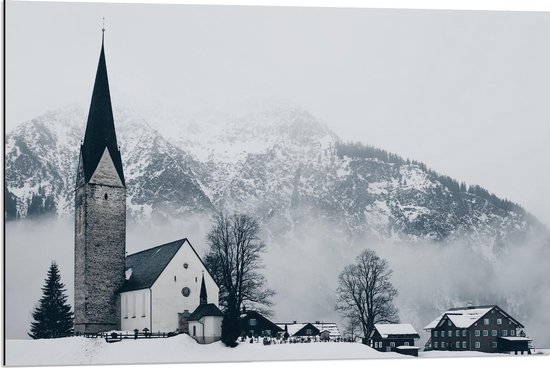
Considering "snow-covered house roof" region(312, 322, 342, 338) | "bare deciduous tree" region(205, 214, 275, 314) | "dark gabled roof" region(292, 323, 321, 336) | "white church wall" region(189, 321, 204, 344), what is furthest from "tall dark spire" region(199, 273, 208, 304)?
"snow-covered house roof" region(312, 322, 342, 338)

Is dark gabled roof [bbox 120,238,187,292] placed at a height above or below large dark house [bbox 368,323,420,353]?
above

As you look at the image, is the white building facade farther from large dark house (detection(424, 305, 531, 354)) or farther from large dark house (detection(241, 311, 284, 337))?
large dark house (detection(424, 305, 531, 354))

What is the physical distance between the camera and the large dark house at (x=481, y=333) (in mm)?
29859

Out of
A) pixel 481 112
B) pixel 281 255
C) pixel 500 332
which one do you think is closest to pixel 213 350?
pixel 281 255

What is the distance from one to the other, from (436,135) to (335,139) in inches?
118

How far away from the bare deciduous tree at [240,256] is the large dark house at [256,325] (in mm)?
287

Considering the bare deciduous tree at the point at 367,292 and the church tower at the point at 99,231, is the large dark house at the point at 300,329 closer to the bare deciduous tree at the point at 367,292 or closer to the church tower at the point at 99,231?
the bare deciduous tree at the point at 367,292

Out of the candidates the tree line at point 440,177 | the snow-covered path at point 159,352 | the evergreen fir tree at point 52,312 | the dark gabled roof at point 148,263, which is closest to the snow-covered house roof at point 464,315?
the snow-covered path at point 159,352

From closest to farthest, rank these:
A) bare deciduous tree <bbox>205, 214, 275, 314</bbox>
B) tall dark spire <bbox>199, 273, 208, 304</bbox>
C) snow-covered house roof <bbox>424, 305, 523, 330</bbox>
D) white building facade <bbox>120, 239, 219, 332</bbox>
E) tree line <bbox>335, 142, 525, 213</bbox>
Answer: bare deciduous tree <bbox>205, 214, 275, 314</bbox>, snow-covered house roof <bbox>424, 305, 523, 330</bbox>, white building facade <bbox>120, 239, 219, 332</bbox>, tree line <bbox>335, 142, 525, 213</bbox>, tall dark spire <bbox>199, 273, 208, 304</bbox>

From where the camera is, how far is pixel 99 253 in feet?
101

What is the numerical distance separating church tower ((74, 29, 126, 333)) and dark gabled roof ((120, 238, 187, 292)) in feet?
1.23

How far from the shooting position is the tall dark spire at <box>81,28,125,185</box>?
93.5 feet

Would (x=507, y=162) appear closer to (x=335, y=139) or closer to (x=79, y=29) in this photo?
(x=335, y=139)

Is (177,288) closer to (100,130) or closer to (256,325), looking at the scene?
(256,325)
